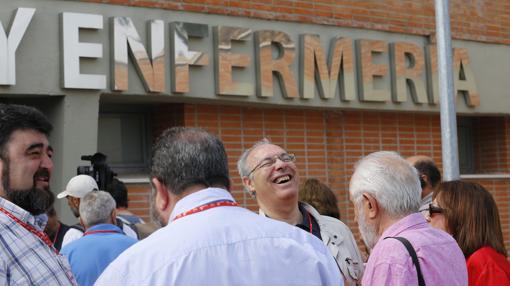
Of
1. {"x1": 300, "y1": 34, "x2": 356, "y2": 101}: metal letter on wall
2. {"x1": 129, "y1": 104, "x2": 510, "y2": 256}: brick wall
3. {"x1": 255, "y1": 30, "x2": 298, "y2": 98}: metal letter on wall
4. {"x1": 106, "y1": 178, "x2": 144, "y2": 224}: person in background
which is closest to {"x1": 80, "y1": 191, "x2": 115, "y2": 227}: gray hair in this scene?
{"x1": 106, "y1": 178, "x2": 144, "y2": 224}: person in background

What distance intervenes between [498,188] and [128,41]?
6082mm

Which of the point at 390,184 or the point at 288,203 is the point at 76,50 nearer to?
the point at 288,203

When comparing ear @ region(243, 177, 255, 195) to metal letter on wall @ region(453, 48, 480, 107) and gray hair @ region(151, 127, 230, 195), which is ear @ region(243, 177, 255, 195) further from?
Answer: metal letter on wall @ region(453, 48, 480, 107)

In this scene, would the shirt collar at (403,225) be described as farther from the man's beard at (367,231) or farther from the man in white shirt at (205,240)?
the man in white shirt at (205,240)

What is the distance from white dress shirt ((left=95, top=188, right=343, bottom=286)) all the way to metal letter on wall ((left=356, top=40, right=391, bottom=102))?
8.12 metres

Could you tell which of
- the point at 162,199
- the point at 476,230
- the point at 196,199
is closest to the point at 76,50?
the point at 476,230

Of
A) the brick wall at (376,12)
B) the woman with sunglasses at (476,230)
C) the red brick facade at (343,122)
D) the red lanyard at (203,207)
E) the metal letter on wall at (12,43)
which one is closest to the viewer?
the red lanyard at (203,207)

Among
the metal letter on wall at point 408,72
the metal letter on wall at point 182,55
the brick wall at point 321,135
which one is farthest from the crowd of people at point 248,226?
the metal letter on wall at point 408,72

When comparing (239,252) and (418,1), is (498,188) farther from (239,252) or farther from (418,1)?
(239,252)

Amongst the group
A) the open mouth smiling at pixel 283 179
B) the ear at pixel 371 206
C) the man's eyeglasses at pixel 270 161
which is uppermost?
the man's eyeglasses at pixel 270 161

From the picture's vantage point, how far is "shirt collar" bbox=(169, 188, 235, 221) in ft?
7.98

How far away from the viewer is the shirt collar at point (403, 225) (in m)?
3.66

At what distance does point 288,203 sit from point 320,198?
1252mm

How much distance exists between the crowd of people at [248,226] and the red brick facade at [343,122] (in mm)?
4638
